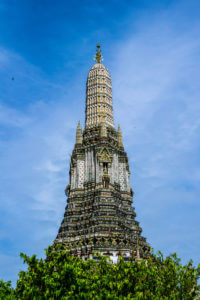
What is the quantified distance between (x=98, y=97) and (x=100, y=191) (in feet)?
76.4

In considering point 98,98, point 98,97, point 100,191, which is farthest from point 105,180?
point 98,97

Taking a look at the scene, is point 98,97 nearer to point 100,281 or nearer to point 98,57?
point 98,57

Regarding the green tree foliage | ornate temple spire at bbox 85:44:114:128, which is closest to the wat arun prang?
ornate temple spire at bbox 85:44:114:128

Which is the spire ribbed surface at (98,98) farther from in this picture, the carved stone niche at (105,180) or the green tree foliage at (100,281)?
the green tree foliage at (100,281)

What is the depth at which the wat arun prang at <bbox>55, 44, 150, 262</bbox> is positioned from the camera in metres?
61.9

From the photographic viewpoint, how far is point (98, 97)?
82.8m

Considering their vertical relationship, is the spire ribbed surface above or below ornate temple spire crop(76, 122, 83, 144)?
above

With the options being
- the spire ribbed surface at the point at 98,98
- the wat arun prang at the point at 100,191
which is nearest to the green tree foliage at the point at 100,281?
the wat arun prang at the point at 100,191

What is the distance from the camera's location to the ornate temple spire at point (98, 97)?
81.0m

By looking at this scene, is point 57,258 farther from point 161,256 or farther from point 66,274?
point 161,256

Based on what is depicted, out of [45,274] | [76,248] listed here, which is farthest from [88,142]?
[45,274]

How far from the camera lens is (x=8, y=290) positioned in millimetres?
35844

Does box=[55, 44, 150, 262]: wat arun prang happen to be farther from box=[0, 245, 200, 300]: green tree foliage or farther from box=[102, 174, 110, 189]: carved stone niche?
box=[0, 245, 200, 300]: green tree foliage

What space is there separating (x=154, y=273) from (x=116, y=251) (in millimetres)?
26040
